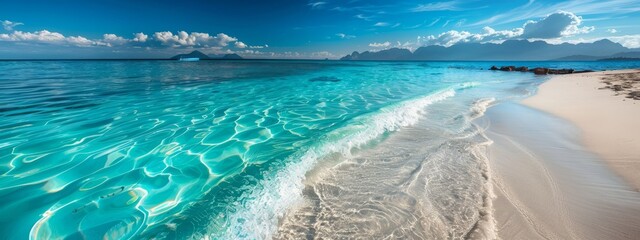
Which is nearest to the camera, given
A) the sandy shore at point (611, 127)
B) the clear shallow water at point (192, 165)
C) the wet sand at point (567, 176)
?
the wet sand at point (567, 176)

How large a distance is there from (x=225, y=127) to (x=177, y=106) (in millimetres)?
4356

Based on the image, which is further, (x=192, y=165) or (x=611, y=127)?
(x=611, y=127)

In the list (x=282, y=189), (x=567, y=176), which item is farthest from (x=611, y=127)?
(x=282, y=189)

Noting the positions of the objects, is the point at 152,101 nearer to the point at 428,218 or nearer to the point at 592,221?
the point at 428,218

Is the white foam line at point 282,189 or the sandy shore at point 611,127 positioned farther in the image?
the sandy shore at point 611,127

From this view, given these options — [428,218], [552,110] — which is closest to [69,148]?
[428,218]

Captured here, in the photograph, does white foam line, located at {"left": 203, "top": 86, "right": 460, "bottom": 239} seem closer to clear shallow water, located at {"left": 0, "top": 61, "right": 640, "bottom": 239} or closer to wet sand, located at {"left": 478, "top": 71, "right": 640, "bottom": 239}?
clear shallow water, located at {"left": 0, "top": 61, "right": 640, "bottom": 239}

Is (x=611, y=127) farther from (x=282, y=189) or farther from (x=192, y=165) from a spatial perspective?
(x=192, y=165)

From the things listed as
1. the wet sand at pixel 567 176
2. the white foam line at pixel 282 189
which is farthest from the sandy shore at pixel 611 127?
the white foam line at pixel 282 189

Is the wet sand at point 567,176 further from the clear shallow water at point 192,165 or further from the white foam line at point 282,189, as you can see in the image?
the white foam line at point 282,189

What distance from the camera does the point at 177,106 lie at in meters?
10.3

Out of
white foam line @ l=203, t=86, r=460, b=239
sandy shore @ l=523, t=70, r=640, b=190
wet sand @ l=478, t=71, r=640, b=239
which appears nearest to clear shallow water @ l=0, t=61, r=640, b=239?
white foam line @ l=203, t=86, r=460, b=239

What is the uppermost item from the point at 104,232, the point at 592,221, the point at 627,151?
the point at 627,151

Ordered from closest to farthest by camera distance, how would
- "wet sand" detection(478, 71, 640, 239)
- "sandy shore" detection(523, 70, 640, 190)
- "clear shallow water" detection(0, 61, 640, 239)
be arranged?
"wet sand" detection(478, 71, 640, 239), "clear shallow water" detection(0, 61, 640, 239), "sandy shore" detection(523, 70, 640, 190)
